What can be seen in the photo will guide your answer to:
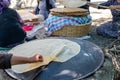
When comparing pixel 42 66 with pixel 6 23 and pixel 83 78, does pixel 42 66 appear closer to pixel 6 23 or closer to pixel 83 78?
pixel 83 78

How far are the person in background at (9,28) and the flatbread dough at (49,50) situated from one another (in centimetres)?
86

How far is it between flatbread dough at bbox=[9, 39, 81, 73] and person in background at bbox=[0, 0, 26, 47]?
0.86 metres

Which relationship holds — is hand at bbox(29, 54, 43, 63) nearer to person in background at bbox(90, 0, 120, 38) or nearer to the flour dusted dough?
the flour dusted dough

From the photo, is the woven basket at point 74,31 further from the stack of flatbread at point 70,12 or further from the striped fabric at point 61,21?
the stack of flatbread at point 70,12

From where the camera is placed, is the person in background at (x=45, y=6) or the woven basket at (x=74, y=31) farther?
the person in background at (x=45, y=6)

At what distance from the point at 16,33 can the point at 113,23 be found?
2.05m

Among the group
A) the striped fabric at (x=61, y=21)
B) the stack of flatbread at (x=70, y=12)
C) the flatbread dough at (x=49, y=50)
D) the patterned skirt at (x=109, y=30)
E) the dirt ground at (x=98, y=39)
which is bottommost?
the dirt ground at (x=98, y=39)

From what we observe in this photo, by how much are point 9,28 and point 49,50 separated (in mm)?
1338

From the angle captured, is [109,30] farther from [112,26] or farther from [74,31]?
[74,31]

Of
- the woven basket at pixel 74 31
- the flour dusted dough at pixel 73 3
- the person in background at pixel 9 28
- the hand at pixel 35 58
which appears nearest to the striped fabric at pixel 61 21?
the woven basket at pixel 74 31

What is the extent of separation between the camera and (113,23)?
5.57 metres

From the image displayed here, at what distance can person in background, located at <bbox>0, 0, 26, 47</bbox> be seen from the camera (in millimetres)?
4359

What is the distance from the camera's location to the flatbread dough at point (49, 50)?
3.02m

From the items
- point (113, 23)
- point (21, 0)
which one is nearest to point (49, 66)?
point (113, 23)
